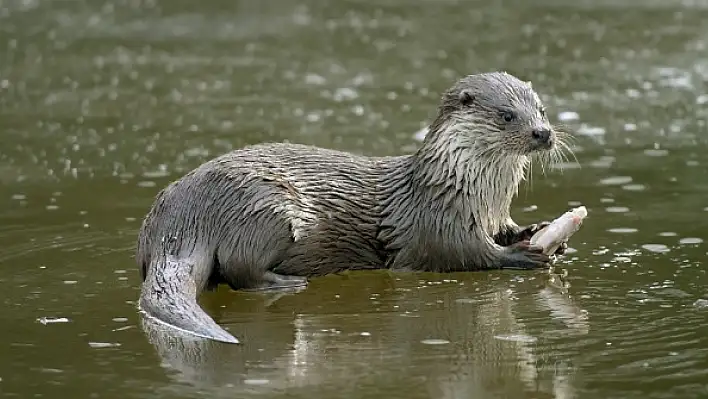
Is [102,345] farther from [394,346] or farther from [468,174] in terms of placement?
[468,174]

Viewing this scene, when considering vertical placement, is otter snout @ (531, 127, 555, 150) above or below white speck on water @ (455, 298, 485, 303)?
above

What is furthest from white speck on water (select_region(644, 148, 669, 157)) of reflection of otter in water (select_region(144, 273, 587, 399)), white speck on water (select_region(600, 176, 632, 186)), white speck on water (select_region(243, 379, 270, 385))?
white speck on water (select_region(243, 379, 270, 385))

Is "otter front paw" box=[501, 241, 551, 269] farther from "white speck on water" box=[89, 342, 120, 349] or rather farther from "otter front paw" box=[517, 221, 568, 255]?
"white speck on water" box=[89, 342, 120, 349]

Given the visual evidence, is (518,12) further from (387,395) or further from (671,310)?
(387,395)

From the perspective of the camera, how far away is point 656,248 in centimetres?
477

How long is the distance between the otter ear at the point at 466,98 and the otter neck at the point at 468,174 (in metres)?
0.08

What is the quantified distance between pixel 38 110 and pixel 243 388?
4.64m

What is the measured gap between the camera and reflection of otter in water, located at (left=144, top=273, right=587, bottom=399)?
3.32 meters

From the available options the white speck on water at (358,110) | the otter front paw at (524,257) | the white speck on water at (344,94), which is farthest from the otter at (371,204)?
the white speck on water at (344,94)

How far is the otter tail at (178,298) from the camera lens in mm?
3725

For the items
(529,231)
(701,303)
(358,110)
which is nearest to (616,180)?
(529,231)

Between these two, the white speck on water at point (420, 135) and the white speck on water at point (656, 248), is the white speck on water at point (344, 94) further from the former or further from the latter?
the white speck on water at point (656, 248)

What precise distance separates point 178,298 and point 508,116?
Answer: 4.81ft

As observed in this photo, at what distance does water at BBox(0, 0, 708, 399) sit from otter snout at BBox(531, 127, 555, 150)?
0.45m
